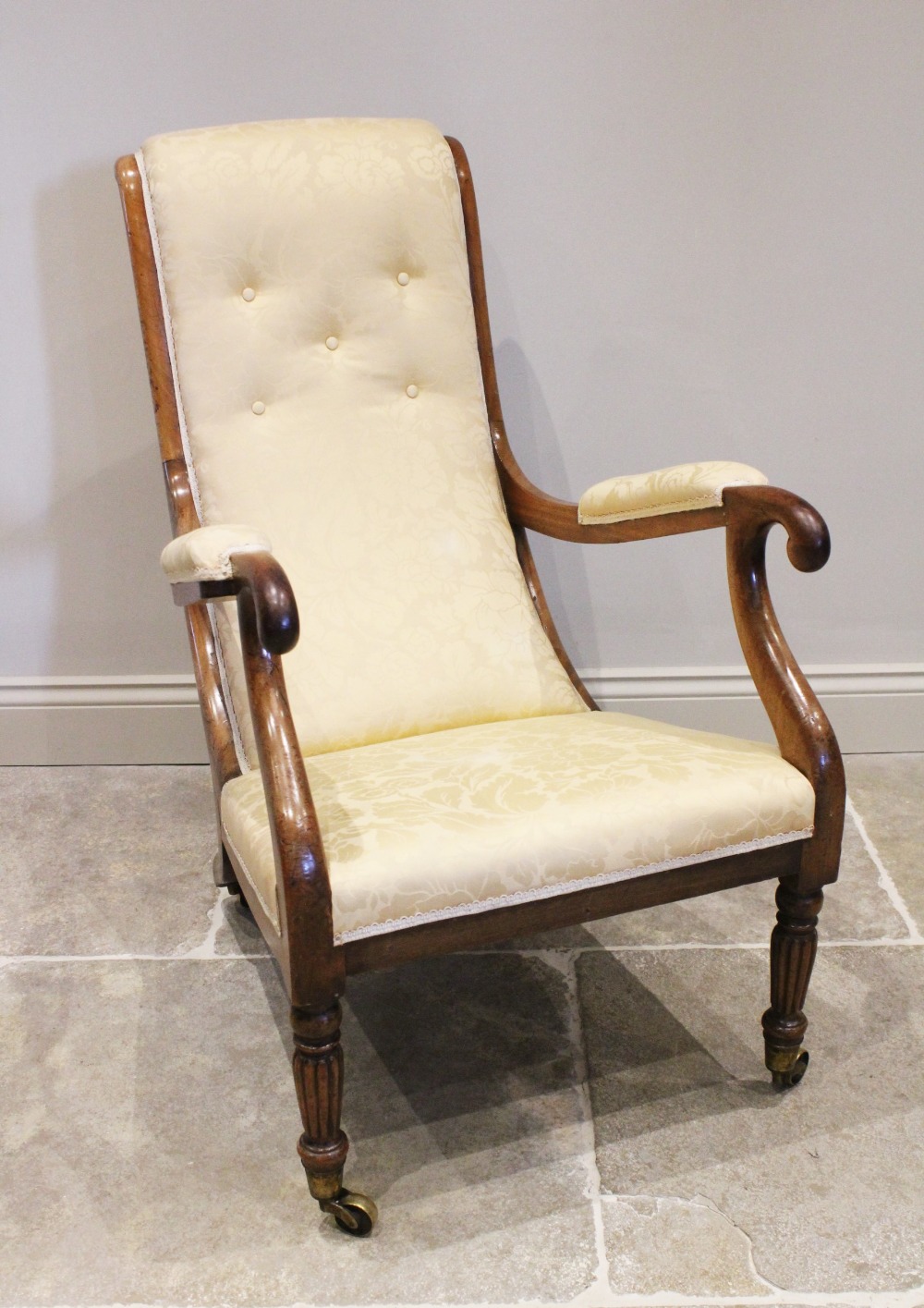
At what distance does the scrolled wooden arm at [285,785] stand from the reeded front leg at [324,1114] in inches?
1.5

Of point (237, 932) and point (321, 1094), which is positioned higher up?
point (321, 1094)

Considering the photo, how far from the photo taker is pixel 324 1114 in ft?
3.58

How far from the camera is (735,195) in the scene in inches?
77.7

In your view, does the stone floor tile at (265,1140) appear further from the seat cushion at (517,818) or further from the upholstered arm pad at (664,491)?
the upholstered arm pad at (664,491)

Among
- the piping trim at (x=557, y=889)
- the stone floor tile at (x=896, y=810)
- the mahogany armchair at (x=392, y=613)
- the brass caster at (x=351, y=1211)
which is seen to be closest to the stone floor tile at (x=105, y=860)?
the mahogany armchair at (x=392, y=613)

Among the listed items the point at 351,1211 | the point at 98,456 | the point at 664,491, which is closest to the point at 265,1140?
the point at 351,1211

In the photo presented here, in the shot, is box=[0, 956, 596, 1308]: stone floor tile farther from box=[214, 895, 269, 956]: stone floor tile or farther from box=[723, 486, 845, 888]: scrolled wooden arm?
box=[723, 486, 845, 888]: scrolled wooden arm

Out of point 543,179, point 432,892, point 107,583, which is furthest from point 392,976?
point 543,179

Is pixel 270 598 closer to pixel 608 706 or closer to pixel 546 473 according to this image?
pixel 546 473

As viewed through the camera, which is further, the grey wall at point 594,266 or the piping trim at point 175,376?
the grey wall at point 594,266

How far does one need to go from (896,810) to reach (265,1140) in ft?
4.13

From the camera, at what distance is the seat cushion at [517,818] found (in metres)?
1.04

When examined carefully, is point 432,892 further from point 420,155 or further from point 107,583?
point 107,583

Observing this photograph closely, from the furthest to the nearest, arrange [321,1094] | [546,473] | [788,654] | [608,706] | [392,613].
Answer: [608,706] → [546,473] → [392,613] → [788,654] → [321,1094]
